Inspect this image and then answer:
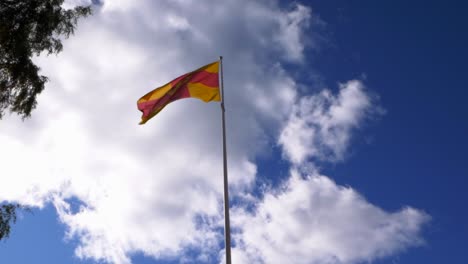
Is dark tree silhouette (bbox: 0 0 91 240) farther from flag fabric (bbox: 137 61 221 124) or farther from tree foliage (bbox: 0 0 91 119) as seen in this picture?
flag fabric (bbox: 137 61 221 124)

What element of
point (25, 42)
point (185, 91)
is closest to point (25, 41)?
point (25, 42)

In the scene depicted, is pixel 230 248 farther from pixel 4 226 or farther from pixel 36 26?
pixel 36 26

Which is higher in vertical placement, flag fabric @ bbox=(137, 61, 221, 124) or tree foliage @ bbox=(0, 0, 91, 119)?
tree foliage @ bbox=(0, 0, 91, 119)

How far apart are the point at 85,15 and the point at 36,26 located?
7.69ft

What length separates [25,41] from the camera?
1748 cm

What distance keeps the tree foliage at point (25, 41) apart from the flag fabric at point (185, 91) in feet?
19.8

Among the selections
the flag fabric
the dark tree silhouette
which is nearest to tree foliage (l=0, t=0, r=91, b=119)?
the dark tree silhouette

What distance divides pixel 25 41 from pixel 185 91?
8.05 m

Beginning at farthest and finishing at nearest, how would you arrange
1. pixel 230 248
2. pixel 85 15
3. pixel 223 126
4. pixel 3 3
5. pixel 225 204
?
pixel 85 15 < pixel 3 3 < pixel 223 126 < pixel 225 204 < pixel 230 248

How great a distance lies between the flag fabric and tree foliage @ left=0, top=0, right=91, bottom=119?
603 cm

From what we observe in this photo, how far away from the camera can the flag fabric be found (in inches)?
618

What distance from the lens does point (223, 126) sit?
14781mm

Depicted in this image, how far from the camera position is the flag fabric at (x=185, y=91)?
15.7 metres

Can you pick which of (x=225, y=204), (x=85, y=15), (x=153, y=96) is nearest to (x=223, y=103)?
(x=153, y=96)
